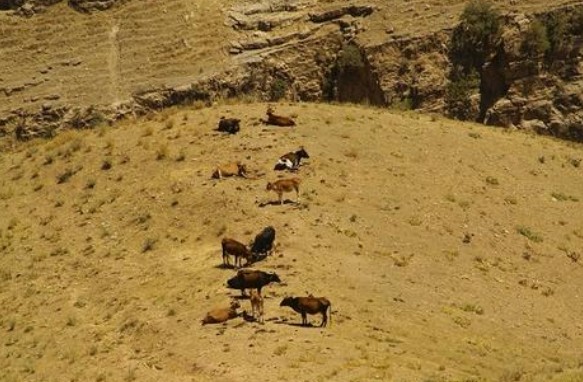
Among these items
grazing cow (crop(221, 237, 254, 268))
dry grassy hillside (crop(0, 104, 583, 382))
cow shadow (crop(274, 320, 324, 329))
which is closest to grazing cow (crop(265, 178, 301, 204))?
dry grassy hillside (crop(0, 104, 583, 382))

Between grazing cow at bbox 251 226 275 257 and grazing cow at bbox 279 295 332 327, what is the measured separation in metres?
3.80

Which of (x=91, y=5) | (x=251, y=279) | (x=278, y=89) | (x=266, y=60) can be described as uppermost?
(x=91, y=5)

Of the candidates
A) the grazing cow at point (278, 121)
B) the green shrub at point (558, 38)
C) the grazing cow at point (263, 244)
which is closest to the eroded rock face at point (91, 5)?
the grazing cow at point (278, 121)

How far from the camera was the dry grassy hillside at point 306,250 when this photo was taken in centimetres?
2028

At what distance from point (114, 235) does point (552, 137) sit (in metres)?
20.1

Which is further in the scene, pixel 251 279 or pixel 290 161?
pixel 290 161

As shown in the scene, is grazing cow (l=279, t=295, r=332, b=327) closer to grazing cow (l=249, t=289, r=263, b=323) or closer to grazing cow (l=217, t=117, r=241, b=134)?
grazing cow (l=249, t=289, r=263, b=323)

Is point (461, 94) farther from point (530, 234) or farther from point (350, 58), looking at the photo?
point (530, 234)

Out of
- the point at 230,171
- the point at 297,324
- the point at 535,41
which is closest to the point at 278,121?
the point at 230,171

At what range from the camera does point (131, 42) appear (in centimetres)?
4894

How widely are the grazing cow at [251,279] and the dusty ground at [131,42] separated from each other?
25250 millimetres

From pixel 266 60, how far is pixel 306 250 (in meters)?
23.2

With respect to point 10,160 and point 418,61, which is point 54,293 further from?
point 418,61

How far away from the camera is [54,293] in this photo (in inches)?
1022
